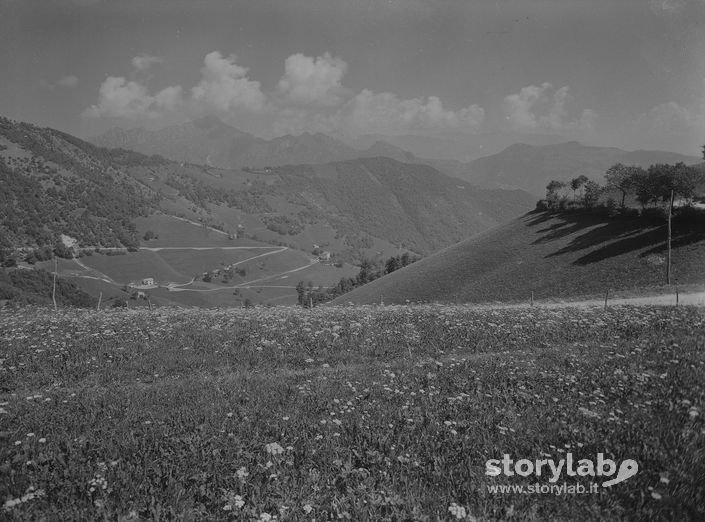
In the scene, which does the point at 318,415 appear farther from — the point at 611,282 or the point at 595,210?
the point at 595,210

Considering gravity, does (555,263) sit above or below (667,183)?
below

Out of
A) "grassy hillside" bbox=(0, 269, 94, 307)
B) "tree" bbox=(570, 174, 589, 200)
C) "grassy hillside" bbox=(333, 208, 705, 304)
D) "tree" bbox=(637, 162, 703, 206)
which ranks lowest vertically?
"grassy hillside" bbox=(0, 269, 94, 307)

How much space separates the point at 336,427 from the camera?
691cm

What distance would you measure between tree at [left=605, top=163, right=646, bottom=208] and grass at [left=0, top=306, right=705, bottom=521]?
64843 millimetres

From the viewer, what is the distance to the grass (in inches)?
184

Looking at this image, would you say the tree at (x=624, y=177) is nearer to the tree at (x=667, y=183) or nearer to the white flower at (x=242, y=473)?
the tree at (x=667, y=183)

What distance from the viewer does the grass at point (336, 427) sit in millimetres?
4680

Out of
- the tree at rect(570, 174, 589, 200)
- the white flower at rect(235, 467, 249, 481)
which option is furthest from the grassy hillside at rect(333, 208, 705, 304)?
the white flower at rect(235, 467, 249, 481)

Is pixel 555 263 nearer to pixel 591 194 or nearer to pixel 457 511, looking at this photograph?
pixel 591 194

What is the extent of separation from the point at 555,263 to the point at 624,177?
23961mm

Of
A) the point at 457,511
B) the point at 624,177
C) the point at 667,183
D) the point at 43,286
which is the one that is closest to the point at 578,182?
the point at 624,177

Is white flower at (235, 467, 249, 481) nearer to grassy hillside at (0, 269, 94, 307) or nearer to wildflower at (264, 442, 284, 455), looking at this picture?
wildflower at (264, 442, 284, 455)

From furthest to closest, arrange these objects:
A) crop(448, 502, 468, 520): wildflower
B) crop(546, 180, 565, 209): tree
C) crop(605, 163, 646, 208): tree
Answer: crop(546, 180, 565, 209): tree → crop(605, 163, 646, 208): tree → crop(448, 502, 468, 520): wildflower

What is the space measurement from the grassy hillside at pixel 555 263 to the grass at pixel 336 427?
40650mm
